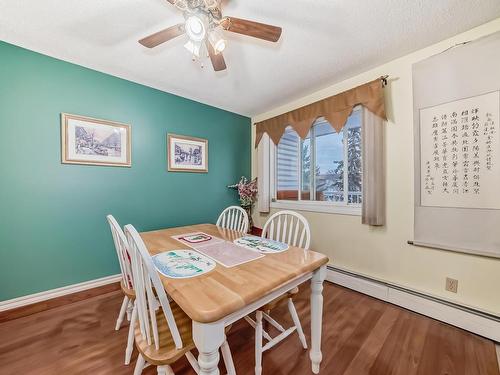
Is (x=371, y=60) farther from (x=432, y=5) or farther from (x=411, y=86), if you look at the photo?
(x=432, y=5)

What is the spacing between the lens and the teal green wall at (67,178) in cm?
169

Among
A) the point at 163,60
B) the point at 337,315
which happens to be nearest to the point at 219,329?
the point at 337,315

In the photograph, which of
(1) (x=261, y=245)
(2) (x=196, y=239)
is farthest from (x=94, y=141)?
(1) (x=261, y=245)

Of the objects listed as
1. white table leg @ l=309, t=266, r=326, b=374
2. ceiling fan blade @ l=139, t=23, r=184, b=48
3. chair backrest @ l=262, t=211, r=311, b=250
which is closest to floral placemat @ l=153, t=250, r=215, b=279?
white table leg @ l=309, t=266, r=326, b=374

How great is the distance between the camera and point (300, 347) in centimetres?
140

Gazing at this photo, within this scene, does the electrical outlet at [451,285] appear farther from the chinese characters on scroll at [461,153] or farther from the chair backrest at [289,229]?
the chair backrest at [289,229]

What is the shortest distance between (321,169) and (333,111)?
0.71m

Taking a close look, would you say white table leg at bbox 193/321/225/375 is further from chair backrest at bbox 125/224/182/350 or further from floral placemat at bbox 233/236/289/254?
floral placemat at bbox 233/236/289/254

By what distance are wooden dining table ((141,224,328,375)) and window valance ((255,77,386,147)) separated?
1599 mm

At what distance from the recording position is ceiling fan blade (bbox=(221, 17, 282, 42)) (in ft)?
3.82

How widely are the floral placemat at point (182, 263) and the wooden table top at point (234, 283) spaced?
5cm

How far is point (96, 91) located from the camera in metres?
2.06

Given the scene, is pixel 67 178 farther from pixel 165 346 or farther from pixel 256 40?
pixel 256 40

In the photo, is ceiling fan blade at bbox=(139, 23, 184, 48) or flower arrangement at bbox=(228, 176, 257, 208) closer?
ceiling fan blade at bbox=(139, 23, 184, 48)
